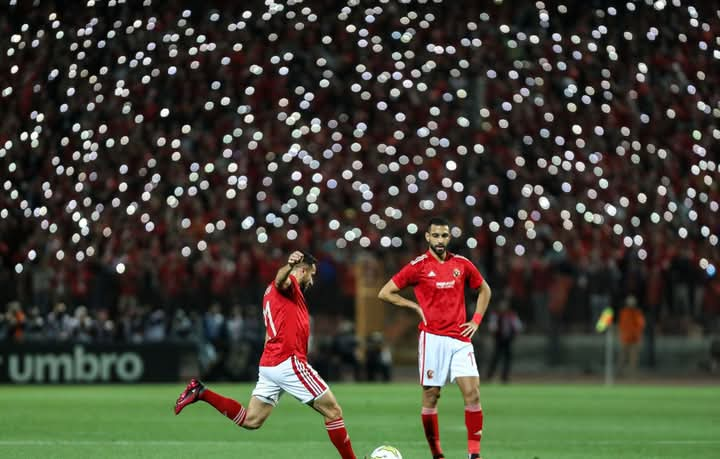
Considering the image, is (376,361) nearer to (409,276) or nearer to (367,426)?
(367,426)

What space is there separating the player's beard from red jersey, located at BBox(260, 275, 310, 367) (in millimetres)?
1303

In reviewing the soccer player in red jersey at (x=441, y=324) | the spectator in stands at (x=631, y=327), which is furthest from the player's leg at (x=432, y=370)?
the spectator in stands at (x=631, y=327)

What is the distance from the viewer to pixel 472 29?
38.5 m

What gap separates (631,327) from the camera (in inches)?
1292

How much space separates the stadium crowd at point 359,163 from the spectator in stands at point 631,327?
1826mm

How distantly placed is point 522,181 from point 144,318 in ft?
38.0

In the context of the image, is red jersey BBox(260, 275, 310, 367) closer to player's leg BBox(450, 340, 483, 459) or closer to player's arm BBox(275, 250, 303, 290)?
player's arm BBox(275, 250, 303, 290)

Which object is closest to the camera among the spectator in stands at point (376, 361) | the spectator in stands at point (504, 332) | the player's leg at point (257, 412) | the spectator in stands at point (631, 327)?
the player's leg at point (257, 412)

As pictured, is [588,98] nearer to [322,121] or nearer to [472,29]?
[472,29]

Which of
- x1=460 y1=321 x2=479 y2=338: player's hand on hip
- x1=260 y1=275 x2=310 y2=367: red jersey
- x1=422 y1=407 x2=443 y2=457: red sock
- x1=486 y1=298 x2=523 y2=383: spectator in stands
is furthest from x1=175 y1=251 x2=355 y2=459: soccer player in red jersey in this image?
x1=486 y1=298 x2=523 y2=383: spectator in stands

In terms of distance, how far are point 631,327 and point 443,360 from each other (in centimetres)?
2163

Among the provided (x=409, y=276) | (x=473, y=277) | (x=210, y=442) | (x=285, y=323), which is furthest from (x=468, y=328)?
(x=210, y=442)

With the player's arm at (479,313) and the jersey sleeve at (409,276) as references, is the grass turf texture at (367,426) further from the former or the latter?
the jersey sleeve at (409,276)

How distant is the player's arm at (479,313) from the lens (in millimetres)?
11859
